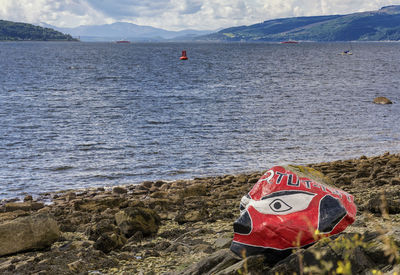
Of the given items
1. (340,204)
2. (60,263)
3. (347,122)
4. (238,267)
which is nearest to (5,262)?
(60,263)

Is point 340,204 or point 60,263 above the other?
point 340,204

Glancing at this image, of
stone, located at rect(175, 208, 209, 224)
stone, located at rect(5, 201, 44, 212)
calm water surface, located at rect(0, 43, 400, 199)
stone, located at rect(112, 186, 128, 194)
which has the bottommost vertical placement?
calm water surface, located at rect(0, 43, 400, 199)

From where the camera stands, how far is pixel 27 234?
962 cm

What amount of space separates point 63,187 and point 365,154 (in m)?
13.8

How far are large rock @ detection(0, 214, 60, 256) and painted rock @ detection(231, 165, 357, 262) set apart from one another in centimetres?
469

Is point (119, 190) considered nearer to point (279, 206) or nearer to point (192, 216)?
point (192, 216)

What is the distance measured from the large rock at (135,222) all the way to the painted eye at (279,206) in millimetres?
4431

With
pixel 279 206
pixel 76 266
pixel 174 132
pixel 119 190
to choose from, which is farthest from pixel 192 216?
pixel 174 132

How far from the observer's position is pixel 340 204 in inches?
271

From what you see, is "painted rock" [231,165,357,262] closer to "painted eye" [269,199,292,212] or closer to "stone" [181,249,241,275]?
"painted eye" [269,199,292,212]

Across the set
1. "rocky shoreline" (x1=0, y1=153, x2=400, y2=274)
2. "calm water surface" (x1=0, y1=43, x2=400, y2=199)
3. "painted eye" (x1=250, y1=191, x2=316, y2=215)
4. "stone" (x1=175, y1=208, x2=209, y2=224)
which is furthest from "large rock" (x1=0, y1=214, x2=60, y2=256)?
"calm water surface" (x1=0, y1=43, x2=400, y2=199)

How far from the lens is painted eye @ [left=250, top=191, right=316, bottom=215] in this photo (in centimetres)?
657

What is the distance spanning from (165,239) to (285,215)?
4.35 metres

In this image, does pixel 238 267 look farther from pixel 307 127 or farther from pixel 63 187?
pixel 307 127
